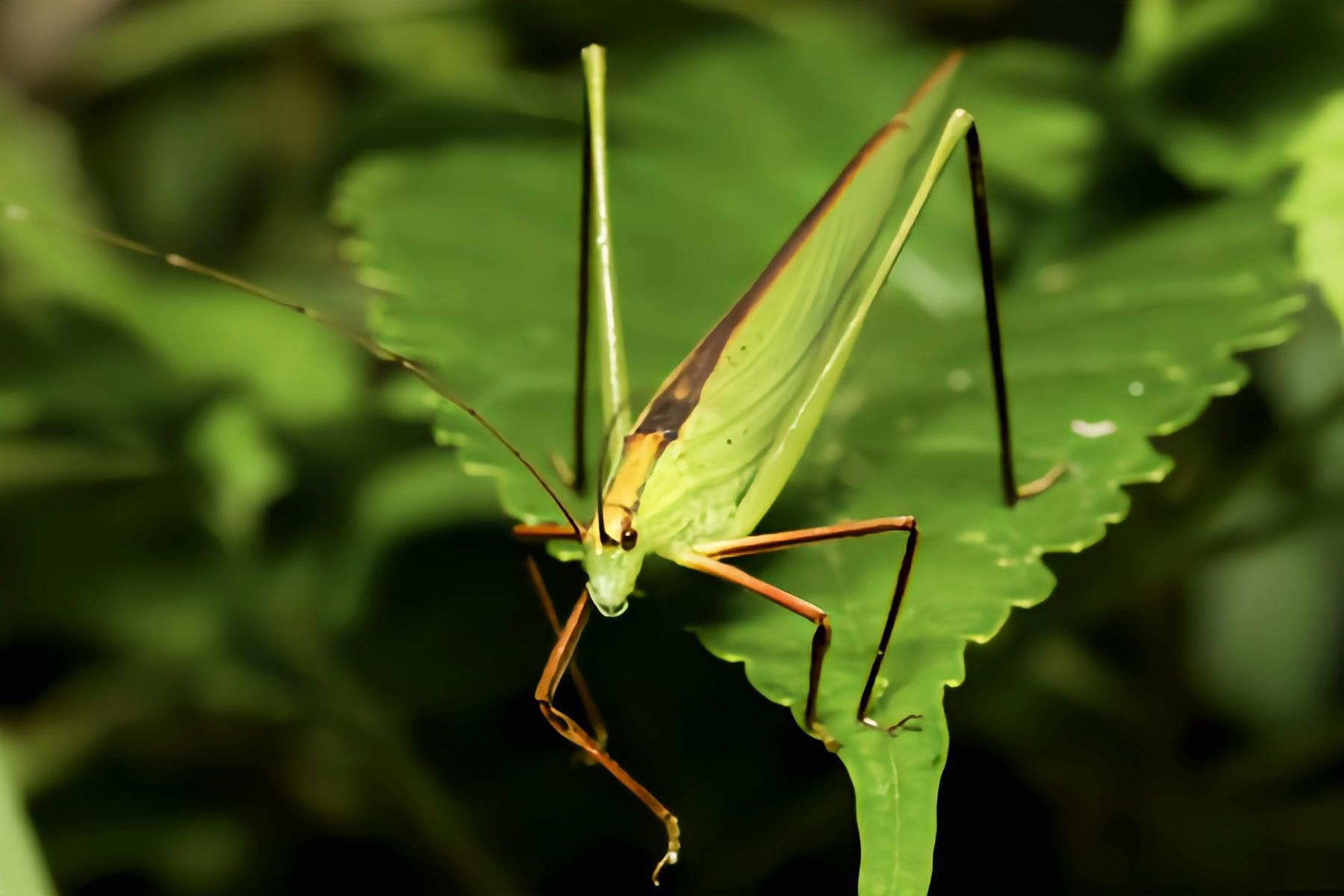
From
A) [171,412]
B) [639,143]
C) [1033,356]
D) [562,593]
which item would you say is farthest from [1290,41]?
[171,412]

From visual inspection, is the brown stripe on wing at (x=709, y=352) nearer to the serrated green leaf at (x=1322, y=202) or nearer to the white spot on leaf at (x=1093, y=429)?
the white spot on leaf at (x=1093, y=429)

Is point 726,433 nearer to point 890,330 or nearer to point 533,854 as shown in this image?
point 890,330

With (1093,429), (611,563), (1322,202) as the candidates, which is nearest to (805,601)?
(611,563)

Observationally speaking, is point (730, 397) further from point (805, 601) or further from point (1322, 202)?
point (1322, 202)

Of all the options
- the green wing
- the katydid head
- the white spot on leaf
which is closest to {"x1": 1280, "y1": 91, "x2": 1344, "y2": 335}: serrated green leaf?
the white spot on leaf

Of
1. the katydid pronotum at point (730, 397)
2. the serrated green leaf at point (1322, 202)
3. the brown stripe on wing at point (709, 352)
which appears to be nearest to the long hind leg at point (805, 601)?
the katydid pronotum at point (730, 397)

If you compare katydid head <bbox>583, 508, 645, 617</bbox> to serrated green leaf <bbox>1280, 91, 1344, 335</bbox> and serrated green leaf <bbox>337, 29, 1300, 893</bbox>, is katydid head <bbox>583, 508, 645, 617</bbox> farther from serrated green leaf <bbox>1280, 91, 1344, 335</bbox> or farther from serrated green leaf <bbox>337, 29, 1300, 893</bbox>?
serrated green leaf <bbox>1280, 91, 1344, 335</bbox>
